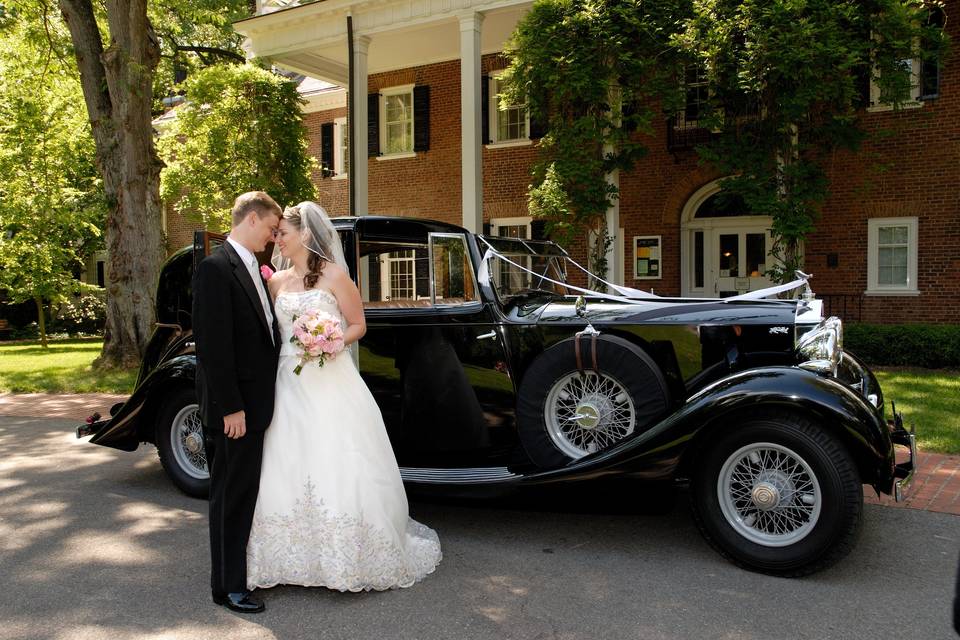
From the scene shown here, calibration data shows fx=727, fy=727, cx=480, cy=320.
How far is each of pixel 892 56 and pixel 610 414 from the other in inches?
393

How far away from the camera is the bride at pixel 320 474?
3.62 metres

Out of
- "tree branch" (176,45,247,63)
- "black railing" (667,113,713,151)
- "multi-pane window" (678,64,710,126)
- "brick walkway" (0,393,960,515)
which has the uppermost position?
"tree branch" (176,45,247,63)

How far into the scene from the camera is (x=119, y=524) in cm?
481

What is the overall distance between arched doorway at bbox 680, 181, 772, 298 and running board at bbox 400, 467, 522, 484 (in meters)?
11.7

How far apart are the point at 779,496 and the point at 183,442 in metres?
4.16

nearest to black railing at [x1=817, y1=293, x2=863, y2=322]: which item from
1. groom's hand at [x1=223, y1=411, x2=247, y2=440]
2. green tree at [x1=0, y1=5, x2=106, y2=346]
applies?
groom's hand at [x1=223, y1=411, x2=247, y2=440]

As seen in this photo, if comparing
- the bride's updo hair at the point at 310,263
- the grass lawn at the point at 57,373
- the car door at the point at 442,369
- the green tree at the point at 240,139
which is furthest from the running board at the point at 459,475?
the green tree at the point at 240,139

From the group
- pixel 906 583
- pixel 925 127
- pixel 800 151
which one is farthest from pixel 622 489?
pixel 925 127

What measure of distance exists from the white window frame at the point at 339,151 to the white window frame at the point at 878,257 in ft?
43.1

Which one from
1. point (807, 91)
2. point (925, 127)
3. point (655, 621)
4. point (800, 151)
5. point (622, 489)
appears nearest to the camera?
point (655, 621)

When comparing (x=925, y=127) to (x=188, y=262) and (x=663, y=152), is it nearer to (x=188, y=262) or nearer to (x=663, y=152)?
(x=663, y=152)

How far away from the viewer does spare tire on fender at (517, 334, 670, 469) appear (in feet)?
13.6

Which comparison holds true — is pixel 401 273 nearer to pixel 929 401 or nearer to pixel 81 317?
pixel 929 401

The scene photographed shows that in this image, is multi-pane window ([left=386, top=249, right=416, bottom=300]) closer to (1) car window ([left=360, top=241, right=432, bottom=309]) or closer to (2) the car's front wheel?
(1) car window ([left=360, top=241, right=432, bottom=309])
